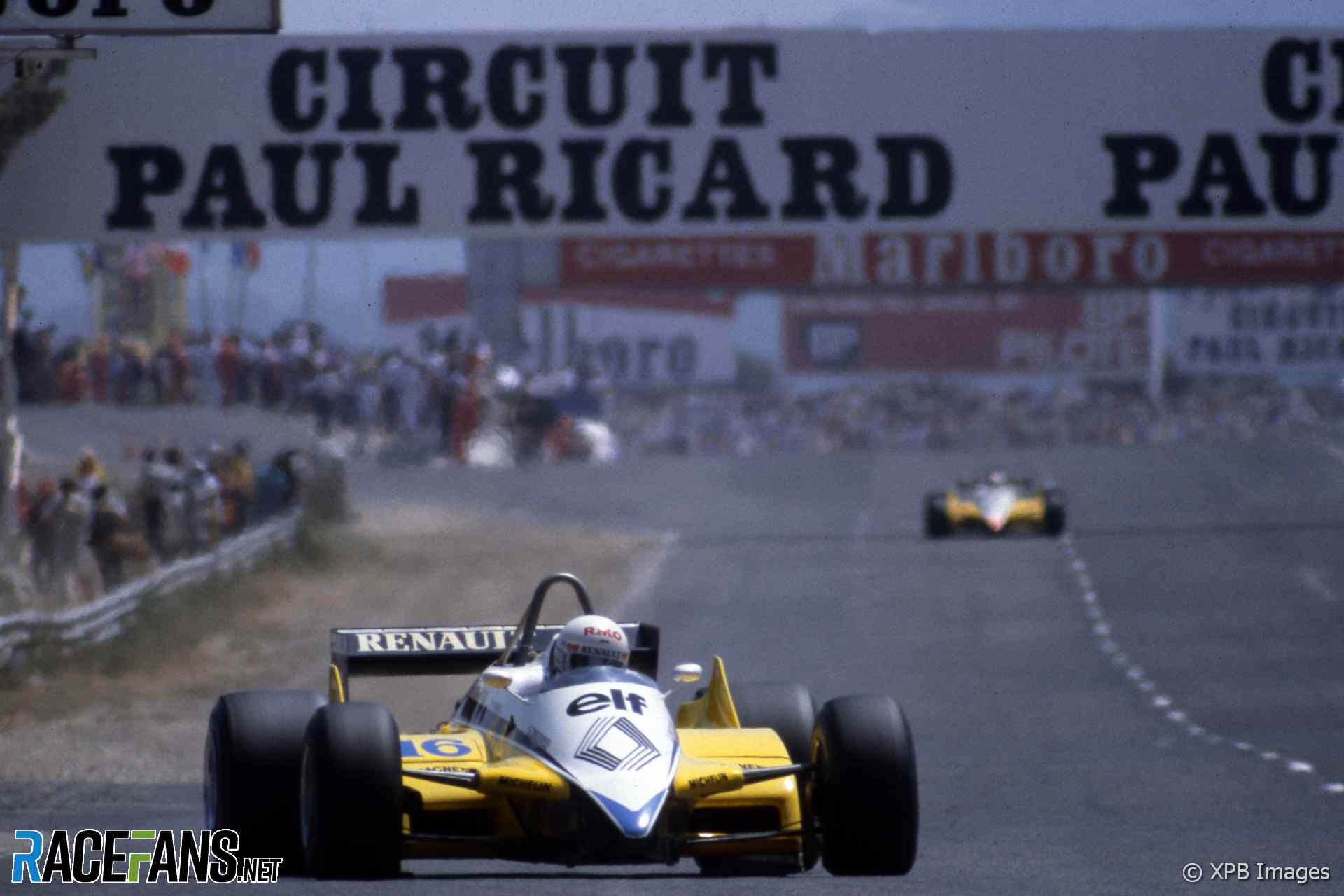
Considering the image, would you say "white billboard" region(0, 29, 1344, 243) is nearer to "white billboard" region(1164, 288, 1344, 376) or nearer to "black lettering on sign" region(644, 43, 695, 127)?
"black lettering on sign" region(644, 43, 695, 127)

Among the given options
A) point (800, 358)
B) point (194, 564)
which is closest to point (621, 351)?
point (800, 358)

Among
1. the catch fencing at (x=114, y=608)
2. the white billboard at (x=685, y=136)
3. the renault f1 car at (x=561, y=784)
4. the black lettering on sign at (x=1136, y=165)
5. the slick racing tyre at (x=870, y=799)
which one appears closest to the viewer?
the renault f1 car at (x=561, y=784)

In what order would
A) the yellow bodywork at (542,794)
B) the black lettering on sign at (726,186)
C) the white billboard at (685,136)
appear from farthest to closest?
the black lettering on sign at (726,186) → the white billboard at (685,136) → the yellow bodywork at (542,794)

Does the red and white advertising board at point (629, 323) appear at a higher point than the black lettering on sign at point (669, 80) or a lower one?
lower

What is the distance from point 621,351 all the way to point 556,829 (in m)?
74.9

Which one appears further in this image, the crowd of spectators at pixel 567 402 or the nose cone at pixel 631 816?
the crowd of spectators at pixel 567 402

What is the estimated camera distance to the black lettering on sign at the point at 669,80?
17688 millimetres

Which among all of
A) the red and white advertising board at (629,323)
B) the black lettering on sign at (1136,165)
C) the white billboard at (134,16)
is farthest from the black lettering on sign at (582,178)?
the red and white advertising board at (629,323)

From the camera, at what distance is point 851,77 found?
18.0 meters

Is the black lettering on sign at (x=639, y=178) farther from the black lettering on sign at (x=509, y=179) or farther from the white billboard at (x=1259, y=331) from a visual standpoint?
the white billboard at (x=1259, y=331)

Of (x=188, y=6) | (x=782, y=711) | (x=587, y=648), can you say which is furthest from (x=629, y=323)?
(x=587, y=648)

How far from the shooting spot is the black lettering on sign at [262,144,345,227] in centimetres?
1759

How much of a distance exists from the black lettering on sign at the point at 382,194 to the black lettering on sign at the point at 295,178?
0.22 metres

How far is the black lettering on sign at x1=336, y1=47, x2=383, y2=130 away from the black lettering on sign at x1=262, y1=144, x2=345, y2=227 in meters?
0.23
